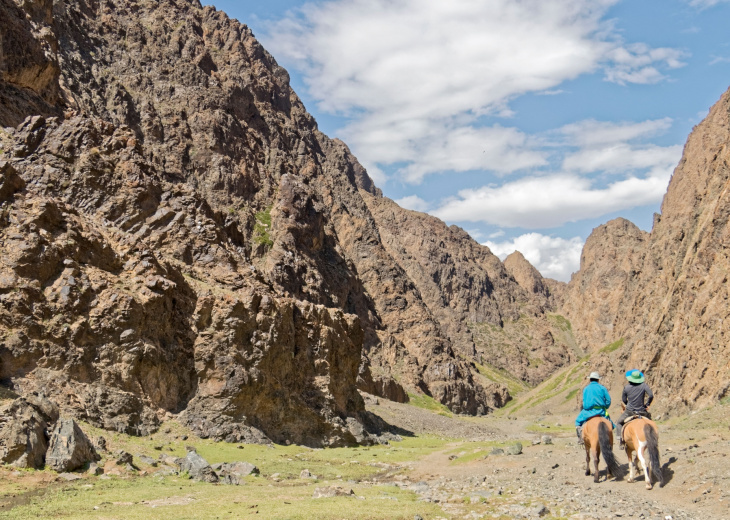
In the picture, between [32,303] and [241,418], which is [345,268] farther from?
[32,303]

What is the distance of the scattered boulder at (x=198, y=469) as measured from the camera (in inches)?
1136

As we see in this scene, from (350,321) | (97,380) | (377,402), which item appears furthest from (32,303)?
(377,402)

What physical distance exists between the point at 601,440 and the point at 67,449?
2302cm

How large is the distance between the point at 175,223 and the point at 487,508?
160ft

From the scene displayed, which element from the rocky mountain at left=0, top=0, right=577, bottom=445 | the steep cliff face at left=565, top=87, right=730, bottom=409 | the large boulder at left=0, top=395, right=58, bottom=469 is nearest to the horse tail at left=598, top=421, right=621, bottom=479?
the large boulder at left=0, top=395, right=58, bottom=469

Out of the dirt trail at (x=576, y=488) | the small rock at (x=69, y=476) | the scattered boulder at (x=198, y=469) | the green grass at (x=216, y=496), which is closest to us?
the dirt trail at (x=576, y=488)

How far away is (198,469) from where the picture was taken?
29.3 m

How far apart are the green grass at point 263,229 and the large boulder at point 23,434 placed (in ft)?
283

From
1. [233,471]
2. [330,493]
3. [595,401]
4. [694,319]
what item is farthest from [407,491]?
[694,319]

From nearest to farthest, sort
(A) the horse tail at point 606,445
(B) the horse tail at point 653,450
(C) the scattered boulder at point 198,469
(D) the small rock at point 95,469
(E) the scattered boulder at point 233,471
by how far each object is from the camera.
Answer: (B) the horse tail at point 653,450
(A) the horse tail at point 606,445
(D) the small rock at point 95,469
(C) the scattered boulder at point 198,469
(E) the scattered boulder at point 233,471

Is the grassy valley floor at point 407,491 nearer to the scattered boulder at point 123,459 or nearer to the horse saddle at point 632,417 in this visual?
the scattered boulder at point 123,459

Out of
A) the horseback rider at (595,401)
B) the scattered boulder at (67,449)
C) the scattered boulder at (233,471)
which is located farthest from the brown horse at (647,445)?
the scattered boulder at (67,449)

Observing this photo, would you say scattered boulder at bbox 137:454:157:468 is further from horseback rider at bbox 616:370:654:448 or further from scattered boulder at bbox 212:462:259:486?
horseback rider at bbox 616:370:654:448

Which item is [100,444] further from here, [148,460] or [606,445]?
[606,445]
